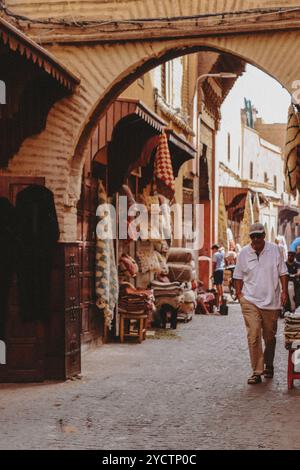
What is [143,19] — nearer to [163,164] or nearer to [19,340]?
[19,340]

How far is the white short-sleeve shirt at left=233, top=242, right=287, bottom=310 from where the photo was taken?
10.1m

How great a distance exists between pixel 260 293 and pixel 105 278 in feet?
12.0

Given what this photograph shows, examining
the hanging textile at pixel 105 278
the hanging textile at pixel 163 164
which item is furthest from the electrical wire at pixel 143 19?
the hanging textile at pixel 163 164

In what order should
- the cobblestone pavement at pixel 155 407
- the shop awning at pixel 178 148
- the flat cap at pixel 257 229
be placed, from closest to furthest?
the cobblestone pavement at pixel 155 407
the flat cap at pixel 257 229
the shop awning at pixel 178 148

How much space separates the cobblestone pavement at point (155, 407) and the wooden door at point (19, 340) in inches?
7.7

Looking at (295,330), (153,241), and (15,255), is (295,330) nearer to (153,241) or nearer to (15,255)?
(15,255)

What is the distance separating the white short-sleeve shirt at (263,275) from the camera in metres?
10.1

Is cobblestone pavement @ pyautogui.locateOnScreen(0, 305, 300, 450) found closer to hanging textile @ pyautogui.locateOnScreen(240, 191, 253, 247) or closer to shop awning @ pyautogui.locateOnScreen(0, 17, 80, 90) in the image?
shop awning @ pyautogui.locateOnScreen(0, 17, 80, 90)

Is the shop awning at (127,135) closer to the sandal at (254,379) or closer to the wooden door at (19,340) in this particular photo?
the wooden door at (19,340)

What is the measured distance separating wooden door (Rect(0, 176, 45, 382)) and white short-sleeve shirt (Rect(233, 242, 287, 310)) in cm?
222

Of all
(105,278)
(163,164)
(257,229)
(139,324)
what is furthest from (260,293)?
(163,164)

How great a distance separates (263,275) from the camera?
33.4 ft

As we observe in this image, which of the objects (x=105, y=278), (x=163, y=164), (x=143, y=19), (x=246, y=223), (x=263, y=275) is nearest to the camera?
(x=143, y=19)
